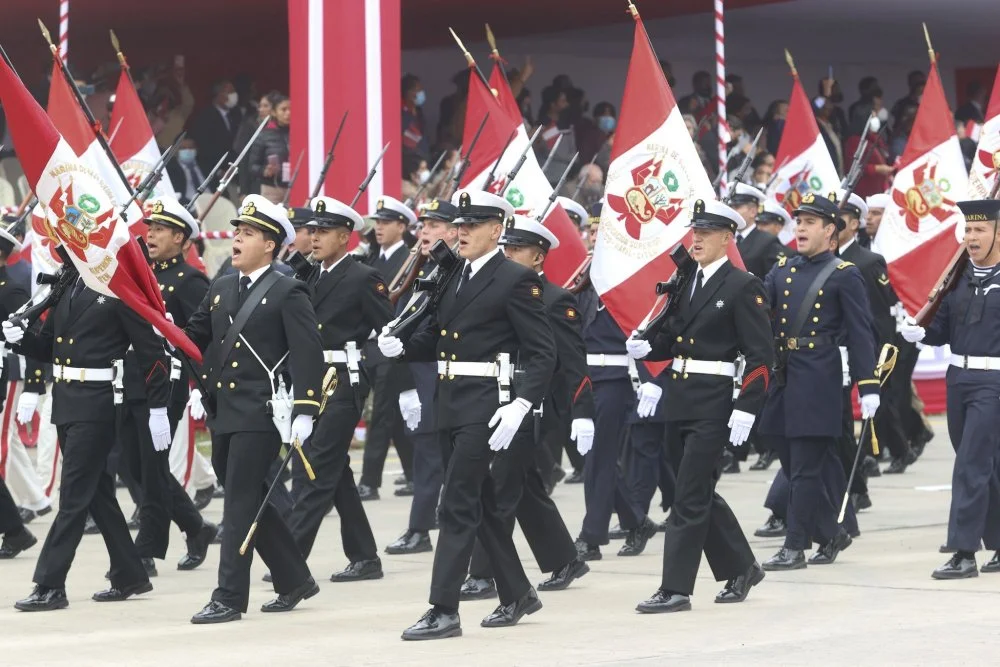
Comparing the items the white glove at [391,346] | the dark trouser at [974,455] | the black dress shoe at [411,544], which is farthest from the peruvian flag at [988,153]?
the white glove at [391,346]

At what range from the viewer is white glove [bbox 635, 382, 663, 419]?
9.97 metres

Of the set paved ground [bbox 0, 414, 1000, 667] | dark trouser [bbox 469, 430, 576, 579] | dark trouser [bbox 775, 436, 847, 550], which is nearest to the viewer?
paved ground [bbox 0, 414, 1000, 667]

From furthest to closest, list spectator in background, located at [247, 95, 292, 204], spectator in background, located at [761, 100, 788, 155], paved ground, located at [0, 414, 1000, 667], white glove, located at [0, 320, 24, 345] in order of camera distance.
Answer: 1. spectator in background, located at [761, 100, 788, 155]
2. spectator in background, located at [247, 95, 292, 204]
3. white glove, located at [0, 320, 24, 345]
4. paved ground, located at [0, 414, 1000, 667]

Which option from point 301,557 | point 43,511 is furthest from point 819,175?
point 301,557

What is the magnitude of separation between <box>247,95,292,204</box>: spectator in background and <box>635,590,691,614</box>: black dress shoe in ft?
30.4

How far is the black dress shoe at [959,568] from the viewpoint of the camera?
9523 mm

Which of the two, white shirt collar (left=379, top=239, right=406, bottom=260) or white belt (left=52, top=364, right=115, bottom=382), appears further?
white shirt collar (left=379, top=239, right=406, bottom=260)

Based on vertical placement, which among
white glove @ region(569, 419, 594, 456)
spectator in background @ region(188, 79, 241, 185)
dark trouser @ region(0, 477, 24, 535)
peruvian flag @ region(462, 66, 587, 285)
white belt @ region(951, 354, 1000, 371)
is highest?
spectator in background @ region(188, 79, 241, 185)

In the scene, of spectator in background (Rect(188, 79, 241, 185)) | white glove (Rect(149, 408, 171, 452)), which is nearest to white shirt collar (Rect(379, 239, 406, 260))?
white glove (Rect(149, 408, 171, 452))

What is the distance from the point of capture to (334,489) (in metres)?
9.84

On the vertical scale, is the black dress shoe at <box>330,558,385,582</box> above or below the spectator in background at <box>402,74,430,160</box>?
below

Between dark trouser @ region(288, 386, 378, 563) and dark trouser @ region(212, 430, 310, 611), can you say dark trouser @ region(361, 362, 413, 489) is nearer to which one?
dark trouser @ region(288, 386, 378, 563)

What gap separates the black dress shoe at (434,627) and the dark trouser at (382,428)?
193 inches

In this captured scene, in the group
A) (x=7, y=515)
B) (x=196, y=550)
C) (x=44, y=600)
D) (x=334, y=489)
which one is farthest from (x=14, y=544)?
(x=334, y=489)
